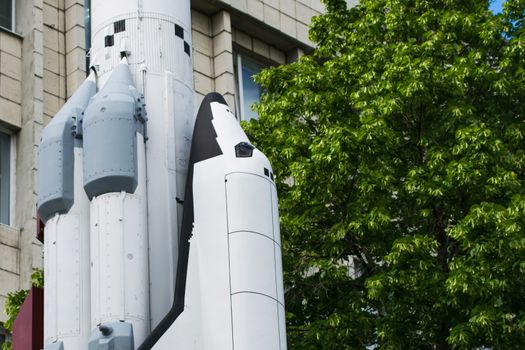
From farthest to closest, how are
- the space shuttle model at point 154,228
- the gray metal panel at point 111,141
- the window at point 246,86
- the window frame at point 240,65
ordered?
1. the window at point 246,86
2. the window frame at point 240,65
3. the gray metal panel at point 111,141
4. the space shuttle model at point 154,228

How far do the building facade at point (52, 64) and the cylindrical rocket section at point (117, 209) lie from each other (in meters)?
7.43

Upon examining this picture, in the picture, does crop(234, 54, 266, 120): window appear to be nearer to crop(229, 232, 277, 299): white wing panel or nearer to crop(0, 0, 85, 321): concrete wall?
crop(0, 0, 85, 321): concrete wall

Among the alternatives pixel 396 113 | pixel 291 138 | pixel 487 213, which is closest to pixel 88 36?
pixel 291 138

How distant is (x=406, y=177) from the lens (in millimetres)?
24984

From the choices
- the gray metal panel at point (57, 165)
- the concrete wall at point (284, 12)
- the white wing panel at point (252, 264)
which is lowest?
the white wing panel at point (252, 264)

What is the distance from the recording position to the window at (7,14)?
106ft

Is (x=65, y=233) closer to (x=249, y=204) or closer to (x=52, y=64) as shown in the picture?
(x=249, y=204)

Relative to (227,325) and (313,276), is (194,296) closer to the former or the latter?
(227,325)

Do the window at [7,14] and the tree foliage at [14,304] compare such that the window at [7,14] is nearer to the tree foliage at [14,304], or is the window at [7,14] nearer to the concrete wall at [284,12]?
A: the concrete wall at [284,12]

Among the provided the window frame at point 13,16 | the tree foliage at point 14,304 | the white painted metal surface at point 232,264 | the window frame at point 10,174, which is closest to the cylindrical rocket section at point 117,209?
the white painted metal surface at point 232,264

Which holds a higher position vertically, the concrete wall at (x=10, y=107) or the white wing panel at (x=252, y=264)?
the concrete wall at (x=10, y=107)

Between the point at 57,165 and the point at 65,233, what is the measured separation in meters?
1.07

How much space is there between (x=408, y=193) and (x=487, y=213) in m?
2.08

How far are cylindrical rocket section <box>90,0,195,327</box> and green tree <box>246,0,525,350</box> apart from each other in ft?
10.4
